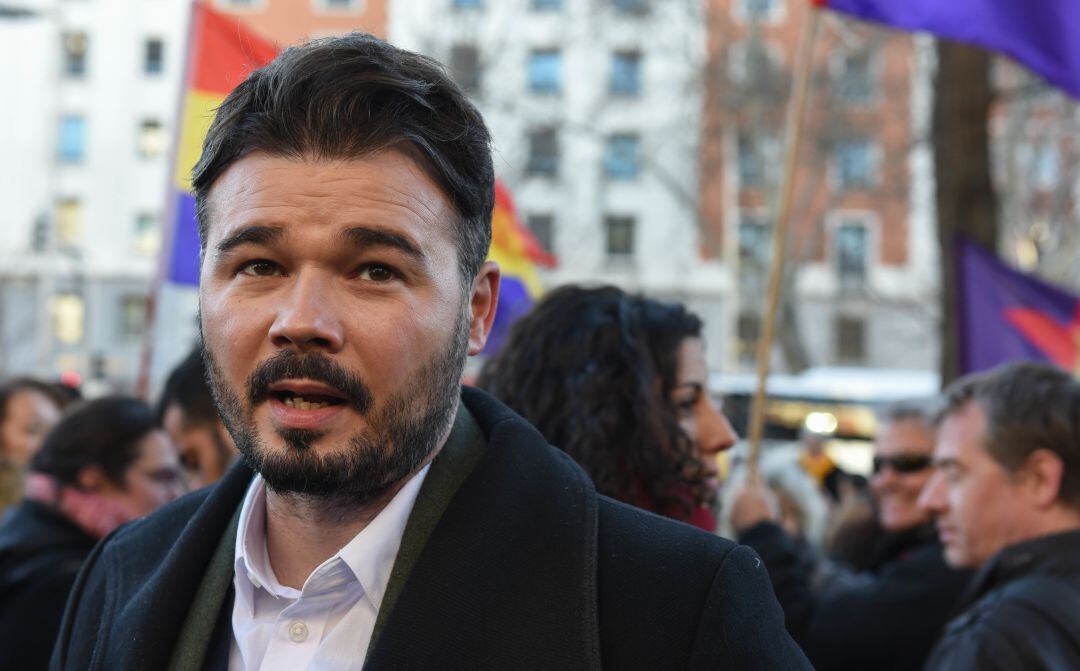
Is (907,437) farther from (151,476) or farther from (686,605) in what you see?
(686,605)

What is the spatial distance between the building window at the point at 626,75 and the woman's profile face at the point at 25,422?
32.5m

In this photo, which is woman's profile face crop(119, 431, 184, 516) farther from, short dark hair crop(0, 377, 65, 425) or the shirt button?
the shirt button

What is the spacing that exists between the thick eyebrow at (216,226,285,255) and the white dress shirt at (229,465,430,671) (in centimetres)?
39

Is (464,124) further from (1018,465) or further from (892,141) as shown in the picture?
(892,141)

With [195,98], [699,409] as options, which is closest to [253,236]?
[699,409]

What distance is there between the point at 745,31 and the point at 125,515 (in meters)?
22.3

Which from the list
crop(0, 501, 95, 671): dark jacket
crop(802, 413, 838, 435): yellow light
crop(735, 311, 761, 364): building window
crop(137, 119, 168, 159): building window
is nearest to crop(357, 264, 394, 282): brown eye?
crop(0, 501, 95, 671): dark jacket

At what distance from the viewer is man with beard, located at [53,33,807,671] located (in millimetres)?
1685

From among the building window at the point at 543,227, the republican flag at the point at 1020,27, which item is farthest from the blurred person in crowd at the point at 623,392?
the building window at the point at 543,227

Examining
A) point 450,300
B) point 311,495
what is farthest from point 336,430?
point 450,300

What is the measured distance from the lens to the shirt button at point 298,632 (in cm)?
180

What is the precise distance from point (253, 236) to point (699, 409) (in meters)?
1.45

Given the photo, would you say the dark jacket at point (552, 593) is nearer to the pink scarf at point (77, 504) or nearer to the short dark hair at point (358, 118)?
the short dark hair at point (358, 118)

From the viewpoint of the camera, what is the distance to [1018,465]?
3.38 metres
